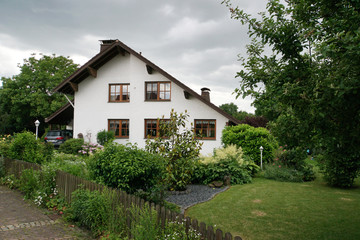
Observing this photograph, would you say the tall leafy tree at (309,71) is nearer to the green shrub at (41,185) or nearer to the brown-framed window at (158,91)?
the green shrub at (41,185)

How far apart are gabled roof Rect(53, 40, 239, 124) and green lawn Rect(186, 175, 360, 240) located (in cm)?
969

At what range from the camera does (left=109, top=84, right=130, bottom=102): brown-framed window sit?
2047 cm

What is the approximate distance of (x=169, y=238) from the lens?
12.3 ft

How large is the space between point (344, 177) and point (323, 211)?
377 cm

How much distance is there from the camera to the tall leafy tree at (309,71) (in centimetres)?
294

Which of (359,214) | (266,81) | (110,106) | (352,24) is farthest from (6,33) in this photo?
(359,214)

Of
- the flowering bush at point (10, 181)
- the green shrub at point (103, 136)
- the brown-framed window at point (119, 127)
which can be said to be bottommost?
the flowering bush at point (10, 181)

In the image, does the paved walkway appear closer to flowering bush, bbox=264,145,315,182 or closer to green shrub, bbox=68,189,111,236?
green shrub, bbox=68,189,111,236

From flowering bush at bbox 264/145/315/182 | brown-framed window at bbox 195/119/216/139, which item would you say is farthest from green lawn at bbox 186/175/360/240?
brown-framed window at bbox 195/119/216/139

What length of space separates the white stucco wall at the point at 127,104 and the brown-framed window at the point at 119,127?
0.31m

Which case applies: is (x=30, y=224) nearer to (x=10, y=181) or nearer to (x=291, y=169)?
(x=10, y=181)

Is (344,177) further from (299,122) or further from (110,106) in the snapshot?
(110,106)

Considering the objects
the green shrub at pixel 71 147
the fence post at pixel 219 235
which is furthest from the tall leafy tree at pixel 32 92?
the fence post at pixel 219 235

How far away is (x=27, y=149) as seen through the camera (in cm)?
1018
